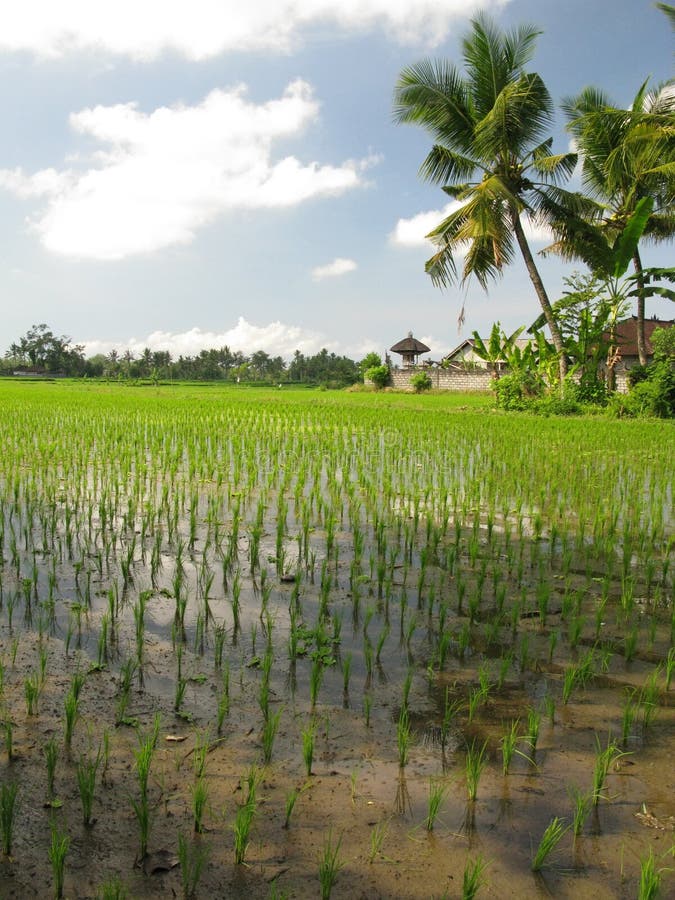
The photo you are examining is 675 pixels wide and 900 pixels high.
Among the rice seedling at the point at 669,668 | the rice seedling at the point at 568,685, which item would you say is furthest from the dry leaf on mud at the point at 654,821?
the rice seedling at the point at 669,668

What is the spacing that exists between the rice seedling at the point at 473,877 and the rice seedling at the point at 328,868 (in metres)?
0.30

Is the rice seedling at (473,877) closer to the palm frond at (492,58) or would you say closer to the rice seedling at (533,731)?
the rice seedling at (533,731)

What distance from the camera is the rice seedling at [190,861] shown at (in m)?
1.58

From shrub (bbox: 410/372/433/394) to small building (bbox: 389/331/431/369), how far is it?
12.3 meters

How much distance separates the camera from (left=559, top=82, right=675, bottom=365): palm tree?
47.8 ft

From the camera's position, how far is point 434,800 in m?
1.78

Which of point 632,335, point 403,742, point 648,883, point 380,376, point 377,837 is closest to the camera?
point 648,883

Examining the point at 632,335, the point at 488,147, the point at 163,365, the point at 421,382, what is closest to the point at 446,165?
the point at 488,147

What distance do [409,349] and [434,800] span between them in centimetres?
4140

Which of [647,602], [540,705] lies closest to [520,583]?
[647,602]

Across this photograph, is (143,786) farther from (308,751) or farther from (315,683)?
(315,683)

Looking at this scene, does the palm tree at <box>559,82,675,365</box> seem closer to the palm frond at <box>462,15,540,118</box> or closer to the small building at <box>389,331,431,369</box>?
the palm frond at <box>462,15,540,118</box>

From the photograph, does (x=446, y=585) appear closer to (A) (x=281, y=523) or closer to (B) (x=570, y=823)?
(A) (x=281, y=523)

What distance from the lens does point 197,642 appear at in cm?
292
